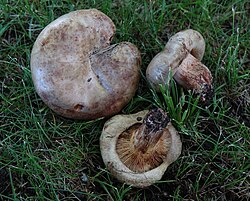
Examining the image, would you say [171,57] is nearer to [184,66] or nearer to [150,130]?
[184,66]

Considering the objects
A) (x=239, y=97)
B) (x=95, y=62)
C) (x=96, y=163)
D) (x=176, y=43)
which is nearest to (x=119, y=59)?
(x=95, y=62)

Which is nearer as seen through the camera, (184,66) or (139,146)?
(139,146)

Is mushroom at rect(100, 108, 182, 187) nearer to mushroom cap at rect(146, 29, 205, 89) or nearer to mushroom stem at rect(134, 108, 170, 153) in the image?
mushroom stem at rect(134, 108, 170, 153)

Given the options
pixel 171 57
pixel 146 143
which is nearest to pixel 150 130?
pixel 146 143

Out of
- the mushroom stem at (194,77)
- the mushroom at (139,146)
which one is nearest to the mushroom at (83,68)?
the mushroom at (139,146)

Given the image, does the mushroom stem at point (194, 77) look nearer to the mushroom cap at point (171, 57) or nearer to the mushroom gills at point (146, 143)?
the mushroom cap at point (171, 57)

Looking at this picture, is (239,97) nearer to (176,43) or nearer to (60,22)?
(176,43)
